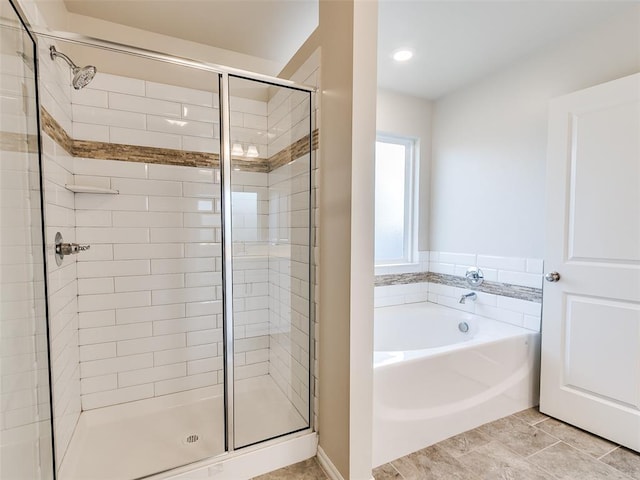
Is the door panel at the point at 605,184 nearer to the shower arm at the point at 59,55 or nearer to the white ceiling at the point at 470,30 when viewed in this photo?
the white ceiling at the point at 470,30

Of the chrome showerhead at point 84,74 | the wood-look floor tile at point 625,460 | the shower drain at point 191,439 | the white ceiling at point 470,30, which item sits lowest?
the wood-look floor tile at point 625,460

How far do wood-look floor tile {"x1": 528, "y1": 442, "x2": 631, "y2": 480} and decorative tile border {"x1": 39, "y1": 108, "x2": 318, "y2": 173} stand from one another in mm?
2064

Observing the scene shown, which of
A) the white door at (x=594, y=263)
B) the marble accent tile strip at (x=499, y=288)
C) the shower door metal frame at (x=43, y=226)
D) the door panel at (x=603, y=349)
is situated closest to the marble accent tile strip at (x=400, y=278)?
the marble accent tile strip at (x=499, y=288)

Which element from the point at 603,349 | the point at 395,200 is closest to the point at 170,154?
the point at 395,200

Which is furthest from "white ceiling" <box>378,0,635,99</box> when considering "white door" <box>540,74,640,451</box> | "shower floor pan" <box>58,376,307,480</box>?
"shower floor pan" <box>58,376,307,480</box>

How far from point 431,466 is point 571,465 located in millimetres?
729

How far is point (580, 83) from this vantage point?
2.07 meters

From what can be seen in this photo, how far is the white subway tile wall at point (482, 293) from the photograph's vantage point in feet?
7.51

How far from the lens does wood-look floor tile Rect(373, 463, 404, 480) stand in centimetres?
161

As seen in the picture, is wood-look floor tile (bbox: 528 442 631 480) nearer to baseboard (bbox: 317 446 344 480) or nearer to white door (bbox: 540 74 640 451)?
white door (bbox: 540 74 640 451)

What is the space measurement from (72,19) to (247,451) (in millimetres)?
2629

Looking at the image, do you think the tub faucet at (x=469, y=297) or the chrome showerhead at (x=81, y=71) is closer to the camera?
the chrome showerhead at (x=81, y=71)

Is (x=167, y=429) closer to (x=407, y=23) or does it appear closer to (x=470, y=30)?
(x=407, y=23)

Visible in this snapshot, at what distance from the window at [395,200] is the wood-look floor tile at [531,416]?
4.61ft
